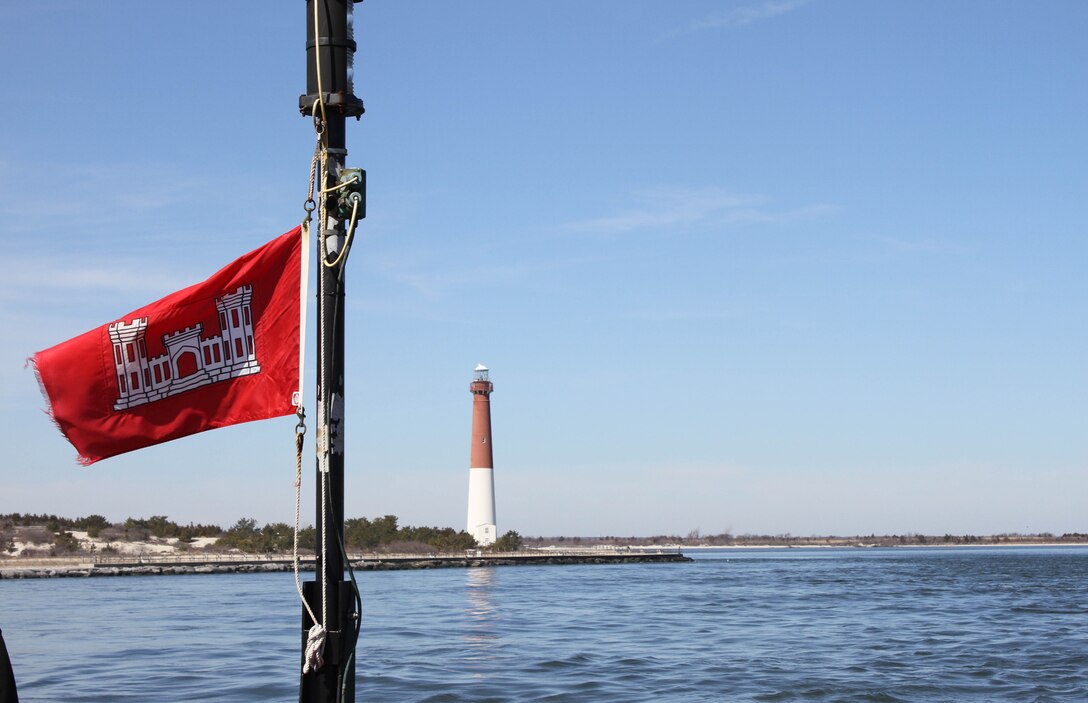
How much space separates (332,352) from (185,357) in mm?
1087

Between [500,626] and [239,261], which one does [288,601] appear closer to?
[500,626]

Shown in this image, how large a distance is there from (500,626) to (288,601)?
58.9 ft

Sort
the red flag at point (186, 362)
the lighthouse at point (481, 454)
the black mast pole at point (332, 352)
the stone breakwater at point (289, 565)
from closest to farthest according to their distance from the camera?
the black mast pole at point (332, 352)
the red flag at point (186, 362)
the stone breakwater at point (289, 565)
the lighthouse at point (481, 454)

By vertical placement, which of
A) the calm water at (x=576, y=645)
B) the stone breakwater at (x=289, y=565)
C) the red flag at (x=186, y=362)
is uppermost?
the red flag at (x=186, y=362)

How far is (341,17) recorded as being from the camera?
7.33m

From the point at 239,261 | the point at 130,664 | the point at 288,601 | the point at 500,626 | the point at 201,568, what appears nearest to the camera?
the point at 239,261

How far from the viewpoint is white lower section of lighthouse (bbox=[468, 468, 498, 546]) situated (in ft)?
289

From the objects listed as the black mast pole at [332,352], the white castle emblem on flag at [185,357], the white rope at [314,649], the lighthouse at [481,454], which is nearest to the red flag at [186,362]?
the white castle emblem on flag at [185,357]

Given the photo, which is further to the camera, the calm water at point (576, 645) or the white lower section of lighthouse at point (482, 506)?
the white lower section of lighthouse at point (482, 506)

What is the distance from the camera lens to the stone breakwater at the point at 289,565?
76869 millimetres

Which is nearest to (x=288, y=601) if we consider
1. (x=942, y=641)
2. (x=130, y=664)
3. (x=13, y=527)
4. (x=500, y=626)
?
(x=500, y=626)

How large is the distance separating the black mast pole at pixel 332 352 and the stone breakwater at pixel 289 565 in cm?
5841

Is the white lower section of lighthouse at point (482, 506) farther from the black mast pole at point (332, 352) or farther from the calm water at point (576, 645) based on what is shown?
the black mast pole at point (332, 352)

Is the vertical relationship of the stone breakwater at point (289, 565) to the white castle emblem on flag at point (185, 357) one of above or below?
below
